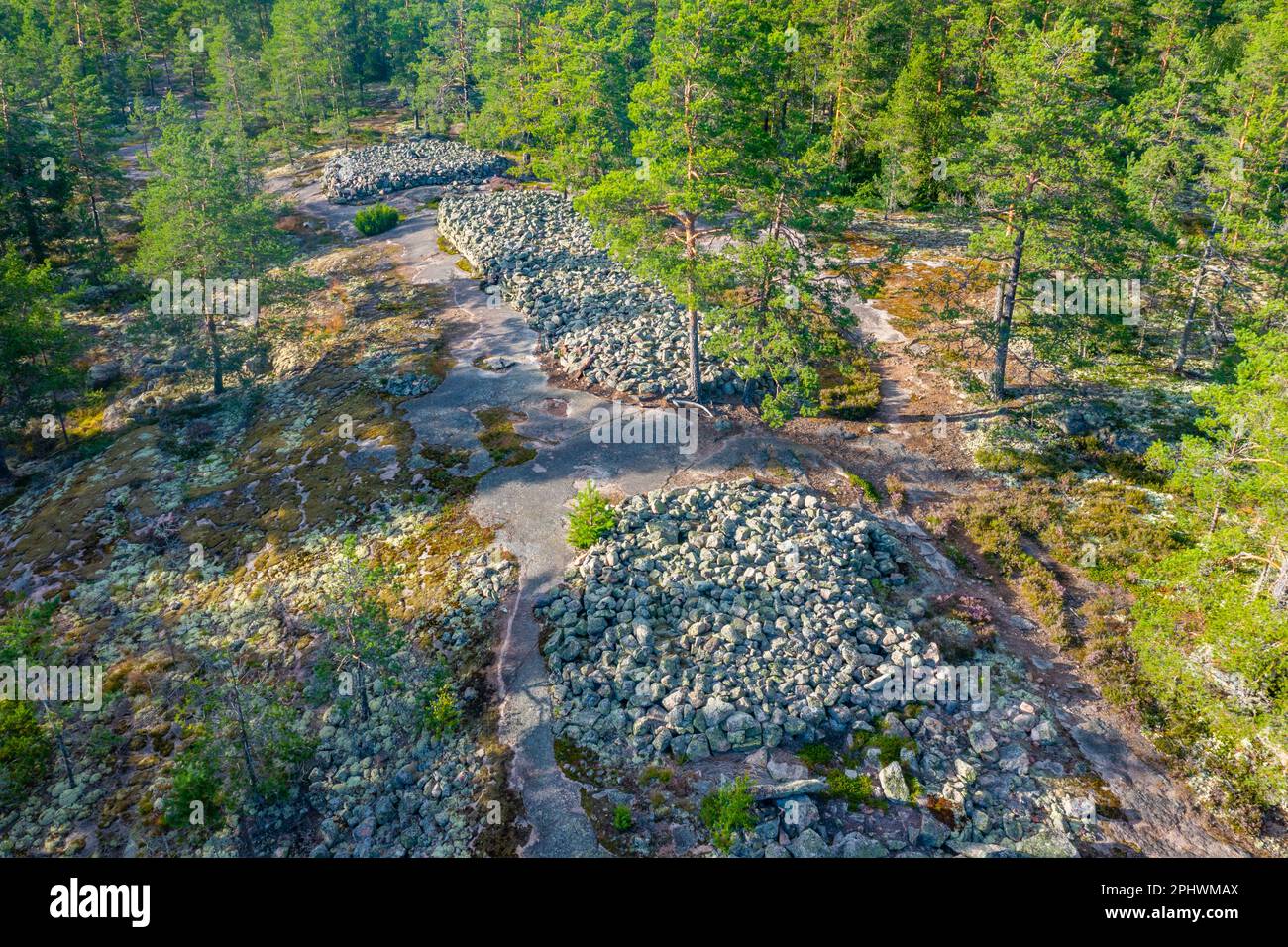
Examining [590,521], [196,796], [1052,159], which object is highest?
[1052,159]

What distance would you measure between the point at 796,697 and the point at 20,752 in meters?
21.7

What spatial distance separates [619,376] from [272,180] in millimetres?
58968

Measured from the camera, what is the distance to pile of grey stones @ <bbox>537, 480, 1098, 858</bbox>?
54.5 feet

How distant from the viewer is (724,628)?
2055 centimetres

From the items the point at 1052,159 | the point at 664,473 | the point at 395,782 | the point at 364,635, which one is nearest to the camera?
the point at 395,782

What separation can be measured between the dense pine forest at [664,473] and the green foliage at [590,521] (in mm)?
150

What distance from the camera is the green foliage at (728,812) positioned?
15664 mm

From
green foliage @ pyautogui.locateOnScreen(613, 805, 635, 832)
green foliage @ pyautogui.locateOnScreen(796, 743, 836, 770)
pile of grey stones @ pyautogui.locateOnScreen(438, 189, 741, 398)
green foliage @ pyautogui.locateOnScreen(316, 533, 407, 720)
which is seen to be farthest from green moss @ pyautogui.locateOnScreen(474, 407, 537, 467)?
green foliage @ pyautogui.locateOnScreen(796, 743, 836, 770)

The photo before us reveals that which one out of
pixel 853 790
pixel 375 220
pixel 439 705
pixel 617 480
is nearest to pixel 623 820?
pixel 853 790

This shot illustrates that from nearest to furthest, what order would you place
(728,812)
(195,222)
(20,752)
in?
(728,812)
(20,752)
(195,222)

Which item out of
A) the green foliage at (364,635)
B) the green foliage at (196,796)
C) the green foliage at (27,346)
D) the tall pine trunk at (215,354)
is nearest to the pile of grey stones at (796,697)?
the green foliage at (364,635)

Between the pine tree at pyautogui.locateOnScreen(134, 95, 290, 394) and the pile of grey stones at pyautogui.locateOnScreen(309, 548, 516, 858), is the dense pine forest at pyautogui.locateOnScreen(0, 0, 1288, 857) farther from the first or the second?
the pine tree at pyautogui.locateOnScreen(134, 95, 290, 394)

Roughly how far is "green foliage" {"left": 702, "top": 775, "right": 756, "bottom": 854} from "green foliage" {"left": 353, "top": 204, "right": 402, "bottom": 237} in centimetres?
5280

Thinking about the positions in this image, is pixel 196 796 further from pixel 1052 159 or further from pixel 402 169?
pixel 402 169
